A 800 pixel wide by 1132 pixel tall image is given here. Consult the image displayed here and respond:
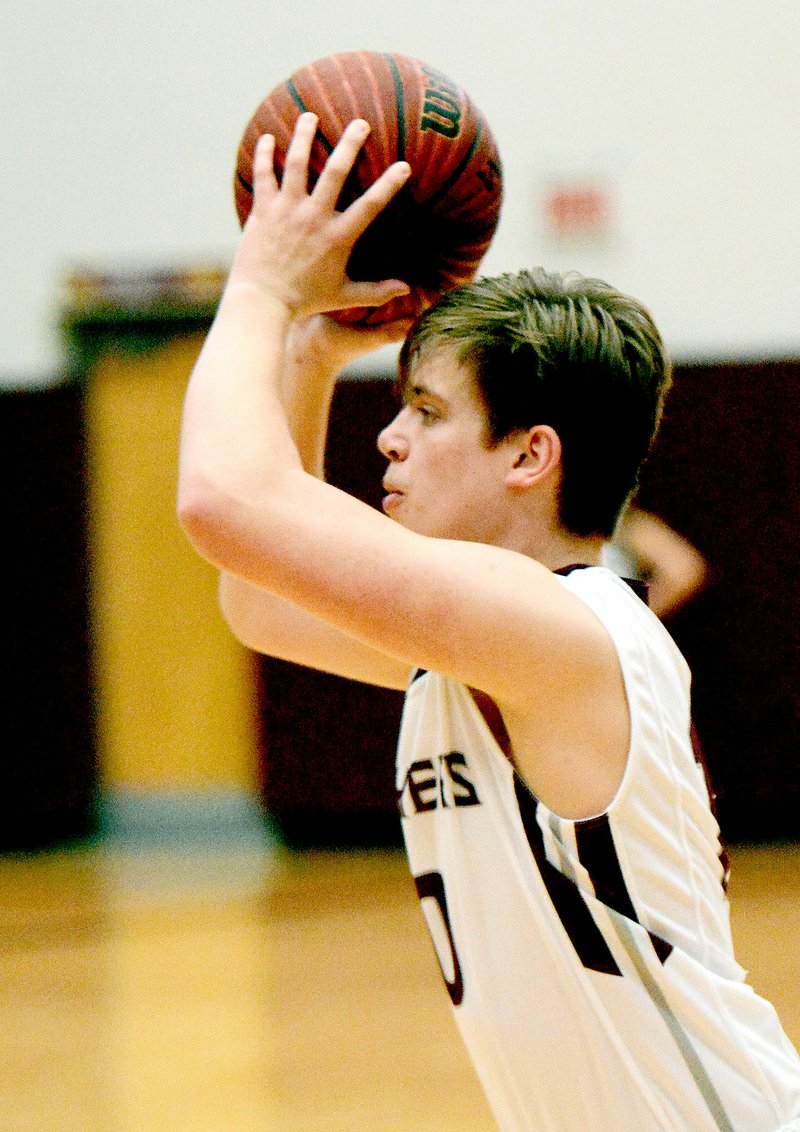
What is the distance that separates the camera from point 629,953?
1382 mm

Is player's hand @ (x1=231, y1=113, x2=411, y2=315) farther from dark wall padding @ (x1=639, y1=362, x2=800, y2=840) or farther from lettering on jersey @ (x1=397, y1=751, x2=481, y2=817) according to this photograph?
dark wall padding @ (x1=639, y1=362, x2=800, y2=840)

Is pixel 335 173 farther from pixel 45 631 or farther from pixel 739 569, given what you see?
pixel 45 631

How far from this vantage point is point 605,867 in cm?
138

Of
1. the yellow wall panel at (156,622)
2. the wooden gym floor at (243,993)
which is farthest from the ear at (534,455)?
the yellow wall panel at (156,622)

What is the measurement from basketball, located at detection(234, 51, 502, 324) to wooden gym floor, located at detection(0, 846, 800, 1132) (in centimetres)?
205

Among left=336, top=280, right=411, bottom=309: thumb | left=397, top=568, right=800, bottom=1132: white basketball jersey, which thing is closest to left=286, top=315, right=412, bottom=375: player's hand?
left=336, top=280, right=411, bottom=309: thumb

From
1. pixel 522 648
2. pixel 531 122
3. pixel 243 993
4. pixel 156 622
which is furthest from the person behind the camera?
pixel 156 622

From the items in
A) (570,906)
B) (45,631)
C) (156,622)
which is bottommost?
(156,622)

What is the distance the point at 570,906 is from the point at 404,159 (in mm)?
900

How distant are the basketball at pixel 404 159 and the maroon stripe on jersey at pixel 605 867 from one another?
75 cm

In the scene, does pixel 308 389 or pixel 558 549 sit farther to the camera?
pixel 308 389

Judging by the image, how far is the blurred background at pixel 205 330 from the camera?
609 centimetres

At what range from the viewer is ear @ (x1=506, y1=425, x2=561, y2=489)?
1488 mm

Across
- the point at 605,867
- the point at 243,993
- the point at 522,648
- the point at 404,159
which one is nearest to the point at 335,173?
the point at 404,159
